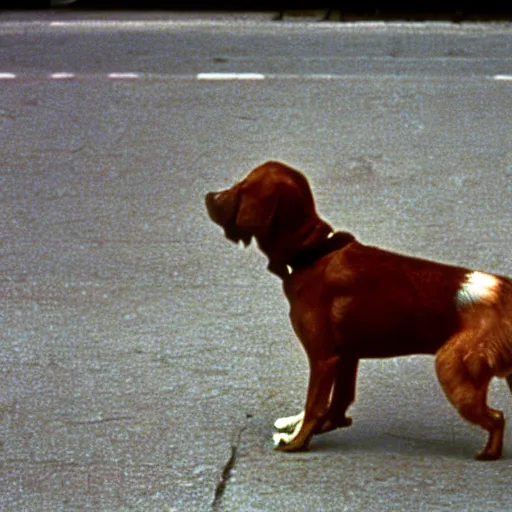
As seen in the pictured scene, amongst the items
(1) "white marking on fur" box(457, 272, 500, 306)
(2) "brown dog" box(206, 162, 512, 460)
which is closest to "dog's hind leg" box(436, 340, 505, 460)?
(2) "brown dog" box(206, 162, 512, 460)

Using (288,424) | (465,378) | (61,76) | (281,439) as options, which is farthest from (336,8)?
(465,378)

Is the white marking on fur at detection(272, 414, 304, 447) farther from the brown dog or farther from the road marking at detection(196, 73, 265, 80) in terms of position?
the road marking at detection(196, 73, 265, 80)

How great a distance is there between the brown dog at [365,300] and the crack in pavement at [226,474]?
31 centimetres

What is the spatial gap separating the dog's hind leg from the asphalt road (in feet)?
0.81

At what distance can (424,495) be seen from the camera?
4086mm

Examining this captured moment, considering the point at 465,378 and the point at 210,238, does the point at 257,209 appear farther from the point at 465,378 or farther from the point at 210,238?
the point at 210,238

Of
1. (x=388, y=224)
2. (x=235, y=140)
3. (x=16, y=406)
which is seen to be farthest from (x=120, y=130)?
(x=16, y=406)

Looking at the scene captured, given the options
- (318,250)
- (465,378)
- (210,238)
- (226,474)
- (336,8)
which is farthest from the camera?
(336,8)

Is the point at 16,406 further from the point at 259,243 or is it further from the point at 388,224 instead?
the point at 388,224

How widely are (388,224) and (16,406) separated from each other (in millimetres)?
2857

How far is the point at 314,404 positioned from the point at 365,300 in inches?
14.4

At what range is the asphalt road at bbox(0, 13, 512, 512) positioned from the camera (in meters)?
4.32

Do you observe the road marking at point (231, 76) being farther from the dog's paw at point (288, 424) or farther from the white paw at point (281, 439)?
the white paw at point (281, 439)

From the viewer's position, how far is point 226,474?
4.30m
